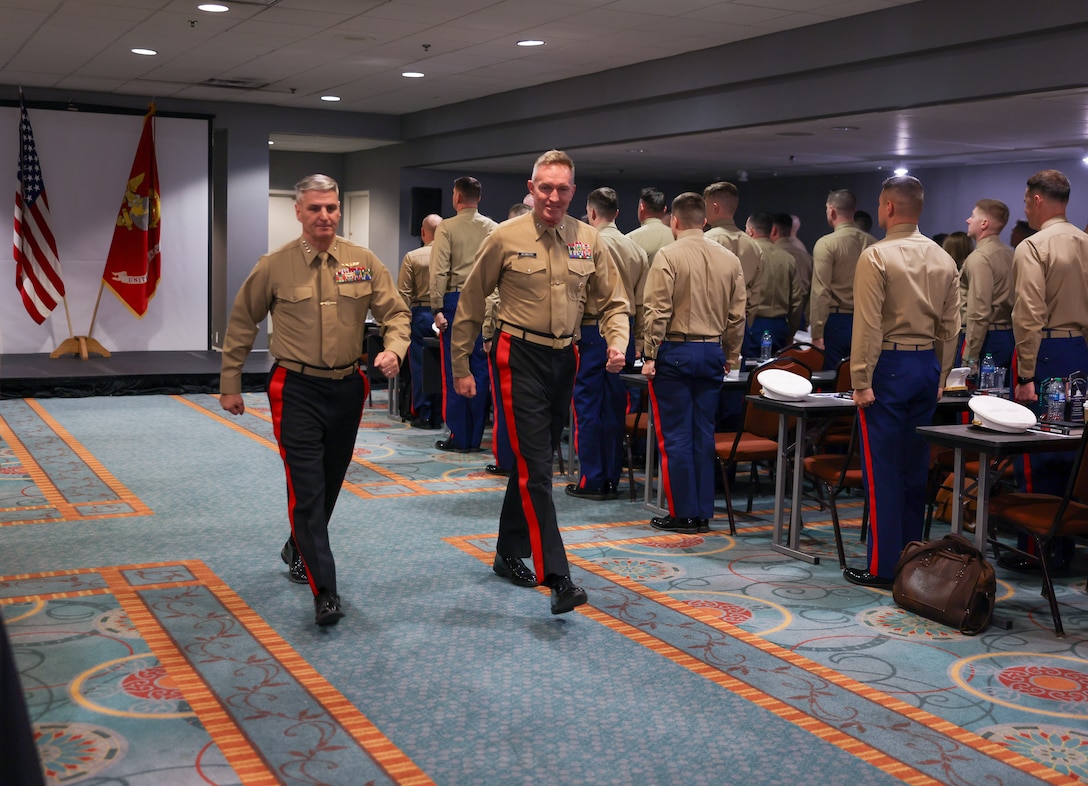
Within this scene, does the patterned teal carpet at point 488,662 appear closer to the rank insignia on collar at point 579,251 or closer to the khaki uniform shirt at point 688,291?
the khaki uniform shirt at point 688,291

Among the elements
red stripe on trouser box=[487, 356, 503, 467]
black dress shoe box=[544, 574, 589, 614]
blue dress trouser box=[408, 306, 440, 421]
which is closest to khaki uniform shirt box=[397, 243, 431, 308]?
blue dress trouser box=[408, 306, 440, 421]

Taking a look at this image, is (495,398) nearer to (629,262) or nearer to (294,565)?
(294,565)

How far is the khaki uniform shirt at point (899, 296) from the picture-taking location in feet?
15.7

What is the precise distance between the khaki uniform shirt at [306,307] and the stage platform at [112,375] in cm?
715

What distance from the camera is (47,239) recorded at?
41.3 feet

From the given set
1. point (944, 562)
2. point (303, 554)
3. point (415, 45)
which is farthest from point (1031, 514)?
point (415, 45)

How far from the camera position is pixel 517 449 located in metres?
4.46

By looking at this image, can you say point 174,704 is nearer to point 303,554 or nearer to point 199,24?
point 303,554

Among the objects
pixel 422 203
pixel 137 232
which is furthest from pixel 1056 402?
pixel 422 203

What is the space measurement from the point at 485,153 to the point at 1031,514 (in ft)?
32.5

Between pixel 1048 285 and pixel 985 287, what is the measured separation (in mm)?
2016

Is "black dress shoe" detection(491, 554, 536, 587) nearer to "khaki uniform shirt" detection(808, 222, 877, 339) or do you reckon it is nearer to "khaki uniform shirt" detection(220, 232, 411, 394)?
"khaki uniform shirt" detection(220, 232, 411, 394)

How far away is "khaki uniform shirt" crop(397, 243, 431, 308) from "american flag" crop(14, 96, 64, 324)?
5.93 metres

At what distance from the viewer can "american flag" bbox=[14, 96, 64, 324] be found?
1248 centimetres
